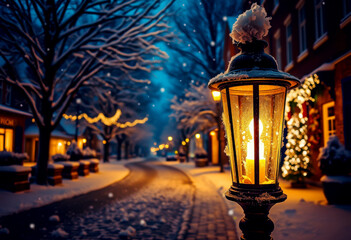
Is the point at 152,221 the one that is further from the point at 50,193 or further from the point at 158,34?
the point at 158,34

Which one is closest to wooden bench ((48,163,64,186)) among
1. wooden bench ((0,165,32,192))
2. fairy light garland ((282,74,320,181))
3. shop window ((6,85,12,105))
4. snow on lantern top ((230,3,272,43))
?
wooden bench ((0,165,32,192))

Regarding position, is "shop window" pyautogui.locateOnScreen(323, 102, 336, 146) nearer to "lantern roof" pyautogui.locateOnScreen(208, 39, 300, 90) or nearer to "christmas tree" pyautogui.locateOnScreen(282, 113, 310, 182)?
"christmas tree" pyautogui.locateOnScreen(282, 113, 310, 182)

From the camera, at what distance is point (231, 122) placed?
90.4 inches

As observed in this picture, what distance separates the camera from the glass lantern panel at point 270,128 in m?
2.23

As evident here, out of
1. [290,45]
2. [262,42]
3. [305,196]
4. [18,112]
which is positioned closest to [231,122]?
[262,42]

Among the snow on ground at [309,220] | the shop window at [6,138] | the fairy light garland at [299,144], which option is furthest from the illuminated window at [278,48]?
the shop window at [6,138]

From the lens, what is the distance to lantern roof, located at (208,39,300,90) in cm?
210

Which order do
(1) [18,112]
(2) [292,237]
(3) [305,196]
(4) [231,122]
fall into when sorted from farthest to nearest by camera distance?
(1) [18,112] < (3) [305,196] < (2) [292,237] < (4) [231,122]

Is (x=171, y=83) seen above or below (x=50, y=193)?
above

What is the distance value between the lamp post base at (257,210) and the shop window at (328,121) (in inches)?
368

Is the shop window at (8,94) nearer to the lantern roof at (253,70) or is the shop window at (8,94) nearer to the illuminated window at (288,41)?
the illuminated window at (288,41)

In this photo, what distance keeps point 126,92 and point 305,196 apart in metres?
24.7

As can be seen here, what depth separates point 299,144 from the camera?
35.6 ft

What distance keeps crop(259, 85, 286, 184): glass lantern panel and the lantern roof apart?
147mm
